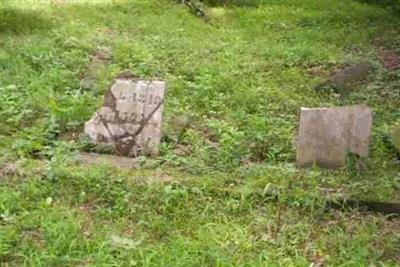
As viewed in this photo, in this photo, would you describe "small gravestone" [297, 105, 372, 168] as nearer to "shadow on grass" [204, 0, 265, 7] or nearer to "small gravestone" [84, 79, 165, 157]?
"small gravestone" [84, 79, 165, 157]

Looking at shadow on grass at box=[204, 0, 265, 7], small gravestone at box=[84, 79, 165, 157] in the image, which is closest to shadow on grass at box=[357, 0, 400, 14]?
shadow on grass at box=[204, 0, 265, 7]

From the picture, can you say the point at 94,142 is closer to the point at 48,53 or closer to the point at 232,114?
the point at 232,114

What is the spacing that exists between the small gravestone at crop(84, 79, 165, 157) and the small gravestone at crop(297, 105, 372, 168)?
1094mm

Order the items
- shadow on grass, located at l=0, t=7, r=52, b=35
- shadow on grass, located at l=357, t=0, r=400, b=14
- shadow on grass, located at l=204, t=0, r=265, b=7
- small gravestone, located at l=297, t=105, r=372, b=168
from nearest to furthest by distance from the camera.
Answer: small gravestone, located at l=297, t=105, r=372, b=168, shadow on grass, located at l=0, t=7, r=52, b=35, shadow on grass, located at l=357, t=0, r=400, b=14, shadow on grass, located at l=204, t=0, r=265, b=7

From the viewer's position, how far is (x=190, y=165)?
4.66m

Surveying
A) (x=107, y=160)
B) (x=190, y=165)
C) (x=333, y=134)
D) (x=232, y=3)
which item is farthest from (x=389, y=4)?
(x=107, y=160)

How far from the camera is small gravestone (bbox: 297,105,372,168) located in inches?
185

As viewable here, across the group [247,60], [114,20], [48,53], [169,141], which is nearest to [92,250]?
[169,141]

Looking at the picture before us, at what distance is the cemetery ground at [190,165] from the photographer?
11.8 feet

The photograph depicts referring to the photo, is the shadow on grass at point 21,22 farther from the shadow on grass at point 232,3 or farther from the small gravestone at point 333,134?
the small gravestone at point 333,134

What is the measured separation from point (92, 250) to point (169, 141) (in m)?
1.81

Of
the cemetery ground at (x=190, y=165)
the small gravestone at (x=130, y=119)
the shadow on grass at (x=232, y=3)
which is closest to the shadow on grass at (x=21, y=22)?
the cemetery ground at (x=190, y=165)

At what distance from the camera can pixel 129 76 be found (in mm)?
5234

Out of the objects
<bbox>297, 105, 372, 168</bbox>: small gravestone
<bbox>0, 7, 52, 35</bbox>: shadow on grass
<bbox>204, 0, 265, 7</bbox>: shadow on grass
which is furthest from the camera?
<bbox>204, 0, 265, 7</bbox>: shadow on grass
